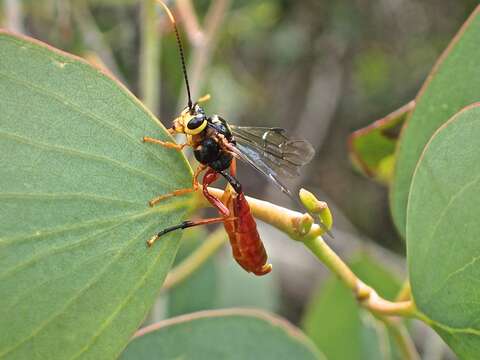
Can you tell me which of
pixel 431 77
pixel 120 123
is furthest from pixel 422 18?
pixel 120 123

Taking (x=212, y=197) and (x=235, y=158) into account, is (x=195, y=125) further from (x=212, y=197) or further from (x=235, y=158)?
(x=212, y=197)

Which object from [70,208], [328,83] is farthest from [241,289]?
[328,83]

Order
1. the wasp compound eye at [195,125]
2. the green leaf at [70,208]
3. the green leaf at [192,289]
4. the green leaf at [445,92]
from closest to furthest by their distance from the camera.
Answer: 1. the green leaf at [70,208]
2. the green leaf at [445,92]
3. the wasp compound eye at [195,125]
4. the green leaf at [192,289]

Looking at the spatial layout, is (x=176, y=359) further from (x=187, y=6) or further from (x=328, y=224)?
(x=187, y=6)

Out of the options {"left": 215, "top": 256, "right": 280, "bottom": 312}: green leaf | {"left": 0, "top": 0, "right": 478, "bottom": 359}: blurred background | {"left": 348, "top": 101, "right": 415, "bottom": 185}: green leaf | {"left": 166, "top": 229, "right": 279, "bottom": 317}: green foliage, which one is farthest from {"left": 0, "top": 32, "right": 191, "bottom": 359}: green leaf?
{"left": 0, "top": 0, "right": 478, "bottom": 359}: blurred background

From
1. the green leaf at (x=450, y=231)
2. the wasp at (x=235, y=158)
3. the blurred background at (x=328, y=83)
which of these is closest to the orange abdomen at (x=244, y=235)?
the wasp at (x=235, y=158)

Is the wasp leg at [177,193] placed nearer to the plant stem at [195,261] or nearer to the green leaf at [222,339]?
the green leaf at [222,339]

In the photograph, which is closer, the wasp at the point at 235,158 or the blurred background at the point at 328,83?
the wasp at the point at 235,158
